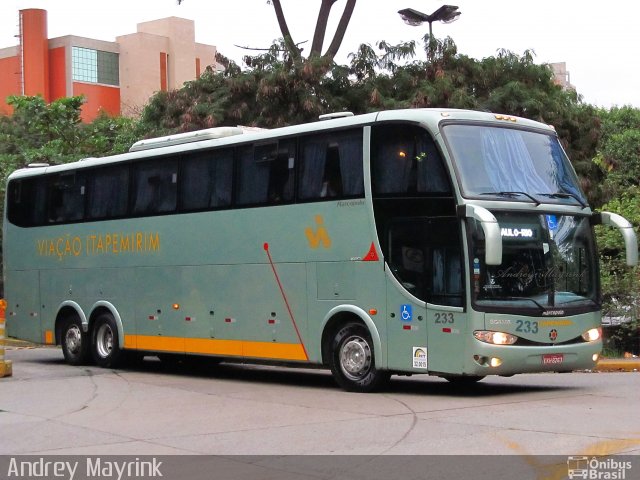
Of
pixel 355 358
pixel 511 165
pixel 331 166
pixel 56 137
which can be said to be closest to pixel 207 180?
pixel 331 166

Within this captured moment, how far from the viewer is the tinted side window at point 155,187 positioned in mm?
18766

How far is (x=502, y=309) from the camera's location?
13.8 metres

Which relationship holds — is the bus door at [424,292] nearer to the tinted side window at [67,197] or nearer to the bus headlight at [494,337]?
the bus headlight at [494,337]

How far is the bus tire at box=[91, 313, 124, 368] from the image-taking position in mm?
20328

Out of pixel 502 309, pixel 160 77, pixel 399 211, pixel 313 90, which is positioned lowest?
pixel 502 309

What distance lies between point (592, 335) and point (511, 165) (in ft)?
8.87

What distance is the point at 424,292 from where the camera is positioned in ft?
47.2

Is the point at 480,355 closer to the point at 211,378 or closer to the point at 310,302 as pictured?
the point at 310,302

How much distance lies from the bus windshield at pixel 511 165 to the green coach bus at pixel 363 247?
0.08 ft
